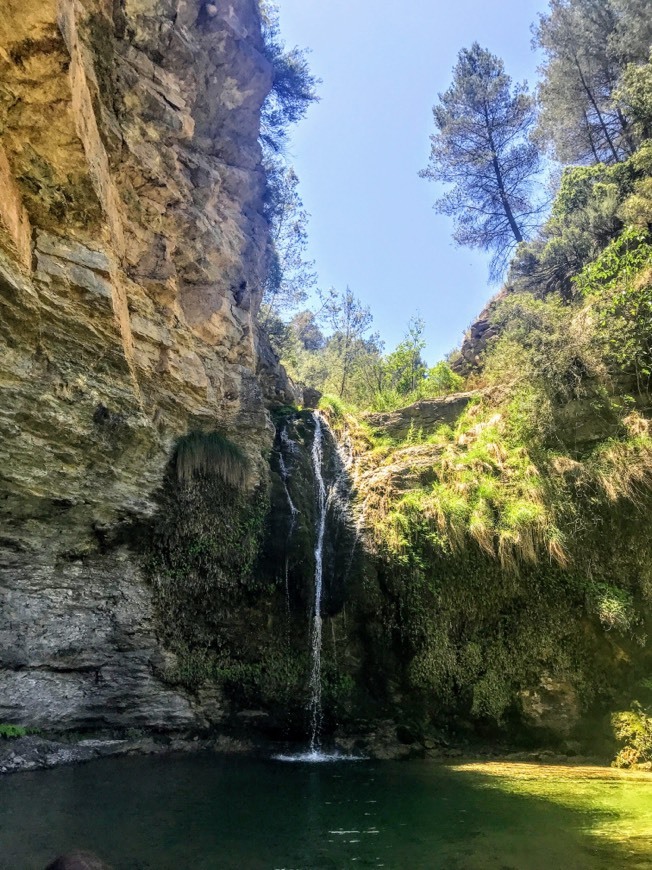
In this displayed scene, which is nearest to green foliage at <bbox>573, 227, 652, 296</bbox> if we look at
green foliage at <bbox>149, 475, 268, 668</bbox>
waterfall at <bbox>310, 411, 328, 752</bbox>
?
waterfall at <bbox>310, 411, 328, 752</bbox>

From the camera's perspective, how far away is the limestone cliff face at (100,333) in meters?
6.51

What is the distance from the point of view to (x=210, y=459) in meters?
10.2

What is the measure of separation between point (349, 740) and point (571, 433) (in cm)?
700

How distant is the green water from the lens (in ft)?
14.1

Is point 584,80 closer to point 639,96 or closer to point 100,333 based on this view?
point 639,96

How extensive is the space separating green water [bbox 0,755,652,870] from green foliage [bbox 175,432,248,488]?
15.9 feet

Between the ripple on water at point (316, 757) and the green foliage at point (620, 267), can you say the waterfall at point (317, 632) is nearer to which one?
the ripple on water at point (316, 757)

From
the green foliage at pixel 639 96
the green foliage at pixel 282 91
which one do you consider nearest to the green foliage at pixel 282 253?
the green foliage at pixel 282 91

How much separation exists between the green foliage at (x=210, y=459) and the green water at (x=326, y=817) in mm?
4835

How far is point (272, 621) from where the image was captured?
970 cm

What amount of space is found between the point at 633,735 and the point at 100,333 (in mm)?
10007

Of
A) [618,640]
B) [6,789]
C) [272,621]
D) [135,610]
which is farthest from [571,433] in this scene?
[6,789]

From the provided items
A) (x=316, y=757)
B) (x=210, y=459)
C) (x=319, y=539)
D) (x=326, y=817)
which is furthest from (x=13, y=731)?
(x=319, y=539)

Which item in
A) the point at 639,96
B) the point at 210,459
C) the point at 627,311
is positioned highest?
the point at 639,96
